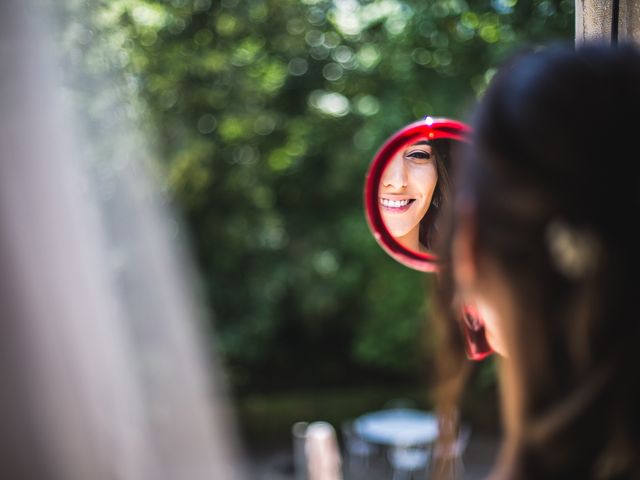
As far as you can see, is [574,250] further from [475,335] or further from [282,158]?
[282,158]

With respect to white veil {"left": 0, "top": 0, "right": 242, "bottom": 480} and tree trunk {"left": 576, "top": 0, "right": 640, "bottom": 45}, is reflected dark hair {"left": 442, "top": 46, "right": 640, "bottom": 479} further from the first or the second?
white veil {"left": 0, "top": 0, "right": 242, "bottom": 480}

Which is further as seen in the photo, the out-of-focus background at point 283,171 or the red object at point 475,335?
the out-of-focus background at point 283,171

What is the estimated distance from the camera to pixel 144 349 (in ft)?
28.6

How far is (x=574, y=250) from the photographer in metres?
0.49

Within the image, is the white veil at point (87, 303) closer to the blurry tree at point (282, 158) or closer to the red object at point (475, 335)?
the blurry tree at point (282, 158)

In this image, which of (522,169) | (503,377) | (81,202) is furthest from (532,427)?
(81,202)

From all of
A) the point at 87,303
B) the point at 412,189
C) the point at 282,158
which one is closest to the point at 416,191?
the point at 412,189

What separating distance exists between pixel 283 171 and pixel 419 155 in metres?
8.73

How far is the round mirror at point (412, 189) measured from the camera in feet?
3.30

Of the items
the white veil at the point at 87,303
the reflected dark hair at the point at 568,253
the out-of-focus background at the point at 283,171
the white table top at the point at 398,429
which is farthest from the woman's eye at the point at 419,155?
the white table top at the point at 398,429

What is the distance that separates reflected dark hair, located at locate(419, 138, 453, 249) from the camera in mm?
996

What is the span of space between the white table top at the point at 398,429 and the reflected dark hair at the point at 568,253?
25.3 ft

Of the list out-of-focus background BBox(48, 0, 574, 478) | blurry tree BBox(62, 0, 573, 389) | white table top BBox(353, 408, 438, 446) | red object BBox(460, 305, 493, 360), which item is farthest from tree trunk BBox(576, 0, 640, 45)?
white table top BBox(353, 408, 438, 446)

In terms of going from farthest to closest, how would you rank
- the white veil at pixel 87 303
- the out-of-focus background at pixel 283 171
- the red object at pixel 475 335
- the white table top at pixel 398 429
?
1. the white table top at pixel 398 429
2. the out-of-focus background at pixel 283 171
3. the white veil at pixel 87 303
4. the red object at pixel 475 335
